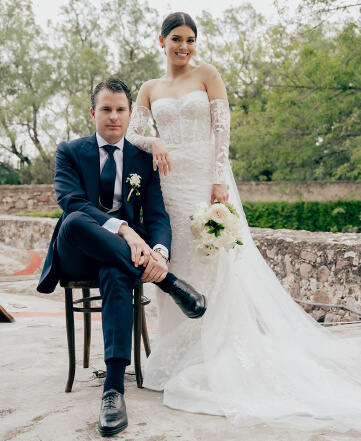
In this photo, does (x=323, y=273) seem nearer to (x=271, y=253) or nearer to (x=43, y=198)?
(x=271, y=253)

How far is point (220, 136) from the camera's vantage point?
119 inches

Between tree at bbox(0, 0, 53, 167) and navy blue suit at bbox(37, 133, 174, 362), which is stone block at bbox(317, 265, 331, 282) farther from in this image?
tree at bbox(0, 0, 53, 167)

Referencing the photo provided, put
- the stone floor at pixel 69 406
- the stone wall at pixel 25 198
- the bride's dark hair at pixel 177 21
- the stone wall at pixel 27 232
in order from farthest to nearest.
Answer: the stone wall at pixel 25 198 < the stone wall at pixel 27 232 < the bride's dark hair at pixel 177 21 < the stone floor at pixel 69 406

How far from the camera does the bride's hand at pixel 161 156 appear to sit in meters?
2.87

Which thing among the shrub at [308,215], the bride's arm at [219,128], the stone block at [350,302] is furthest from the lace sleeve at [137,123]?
the shrub at [308,215]

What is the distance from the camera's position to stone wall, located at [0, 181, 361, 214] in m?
15.4

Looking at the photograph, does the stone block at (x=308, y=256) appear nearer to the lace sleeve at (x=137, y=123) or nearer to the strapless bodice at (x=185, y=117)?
the strapless bodice at (x=185, y=117)

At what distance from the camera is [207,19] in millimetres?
22797

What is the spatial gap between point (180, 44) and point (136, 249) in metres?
1.34

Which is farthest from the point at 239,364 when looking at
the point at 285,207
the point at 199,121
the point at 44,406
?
the point at 285,207

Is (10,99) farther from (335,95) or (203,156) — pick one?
(203,156)

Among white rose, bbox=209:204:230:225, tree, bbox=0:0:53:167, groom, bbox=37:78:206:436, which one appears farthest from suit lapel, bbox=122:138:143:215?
tree, bbox=0:0:53:167

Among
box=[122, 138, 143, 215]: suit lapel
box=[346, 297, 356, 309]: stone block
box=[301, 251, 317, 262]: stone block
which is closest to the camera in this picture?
box=[122, 138, 143, 215]: suit lapel

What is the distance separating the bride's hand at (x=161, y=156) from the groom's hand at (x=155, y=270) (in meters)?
0.57
